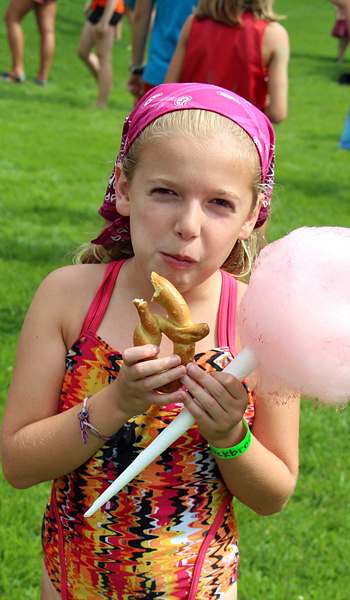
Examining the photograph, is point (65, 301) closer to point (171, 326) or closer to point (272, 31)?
point (171, 326)

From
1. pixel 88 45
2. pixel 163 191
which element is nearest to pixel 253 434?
pixel 163 191

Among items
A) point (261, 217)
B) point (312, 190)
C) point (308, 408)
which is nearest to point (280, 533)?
point (308, 408)

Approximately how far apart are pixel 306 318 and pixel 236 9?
319 cm

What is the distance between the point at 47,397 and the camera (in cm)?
193

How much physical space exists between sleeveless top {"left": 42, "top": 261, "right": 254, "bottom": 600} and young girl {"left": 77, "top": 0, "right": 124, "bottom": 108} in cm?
958

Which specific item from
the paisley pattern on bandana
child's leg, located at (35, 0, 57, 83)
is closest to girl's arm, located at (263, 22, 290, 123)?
the paisley pattern on bandana

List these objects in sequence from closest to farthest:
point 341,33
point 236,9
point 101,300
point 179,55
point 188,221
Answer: point 188,221, point 101,300, point 236,9, point 179,55, point 341,33

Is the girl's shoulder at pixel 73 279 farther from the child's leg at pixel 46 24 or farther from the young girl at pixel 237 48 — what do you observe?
the child's leg at pixel 46 24

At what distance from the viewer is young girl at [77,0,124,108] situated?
34.8 feet

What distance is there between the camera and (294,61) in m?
20.6

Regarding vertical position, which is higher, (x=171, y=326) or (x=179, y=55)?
(x=171, y=326)

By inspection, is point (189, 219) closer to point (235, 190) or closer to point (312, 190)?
point (235, 190)

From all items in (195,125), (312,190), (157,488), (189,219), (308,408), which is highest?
(195,125)

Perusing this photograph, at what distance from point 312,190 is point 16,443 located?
767 centimetres
